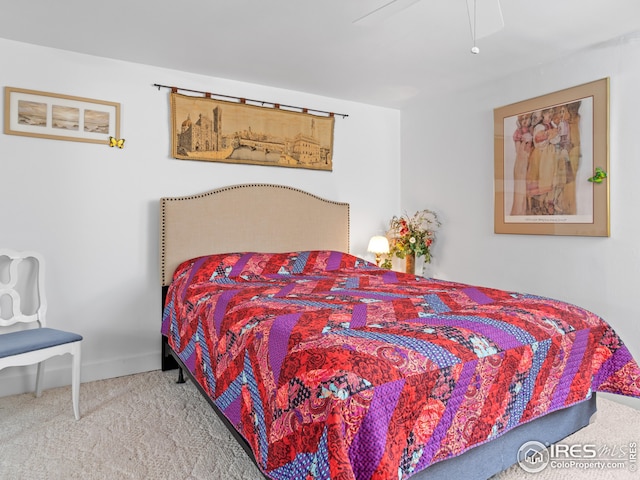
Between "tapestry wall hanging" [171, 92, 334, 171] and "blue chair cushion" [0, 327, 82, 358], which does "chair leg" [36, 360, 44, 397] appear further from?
"tapestry wall hanging" [171, 92, 334, 171]

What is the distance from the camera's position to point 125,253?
3182 millimetres

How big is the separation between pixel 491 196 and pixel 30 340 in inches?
135

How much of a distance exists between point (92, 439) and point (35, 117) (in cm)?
214

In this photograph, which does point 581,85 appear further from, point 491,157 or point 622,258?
point 622,258

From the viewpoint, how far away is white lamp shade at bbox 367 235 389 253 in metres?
4.05

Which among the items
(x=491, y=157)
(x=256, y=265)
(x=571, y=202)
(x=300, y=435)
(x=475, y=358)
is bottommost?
(x=300, y=435)

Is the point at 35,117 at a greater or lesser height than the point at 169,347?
greater

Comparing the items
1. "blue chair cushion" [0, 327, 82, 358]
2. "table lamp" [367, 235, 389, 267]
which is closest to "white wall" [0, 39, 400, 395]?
"blue chair cushion" [0, 327, 82, 358]

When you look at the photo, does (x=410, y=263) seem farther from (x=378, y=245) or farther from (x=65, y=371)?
(x=65, y=371)

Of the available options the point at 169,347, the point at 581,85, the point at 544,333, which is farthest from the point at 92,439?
the point at 581,85

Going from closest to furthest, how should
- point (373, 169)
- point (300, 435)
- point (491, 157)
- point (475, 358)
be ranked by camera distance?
point (300, 435) < point (475, 358) < point (491, 157) < point (373, 169)

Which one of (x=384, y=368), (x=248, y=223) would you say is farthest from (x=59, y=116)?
(x=384, y=368)

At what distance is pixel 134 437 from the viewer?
221 centimetres

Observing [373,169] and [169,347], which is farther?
[373,169]
